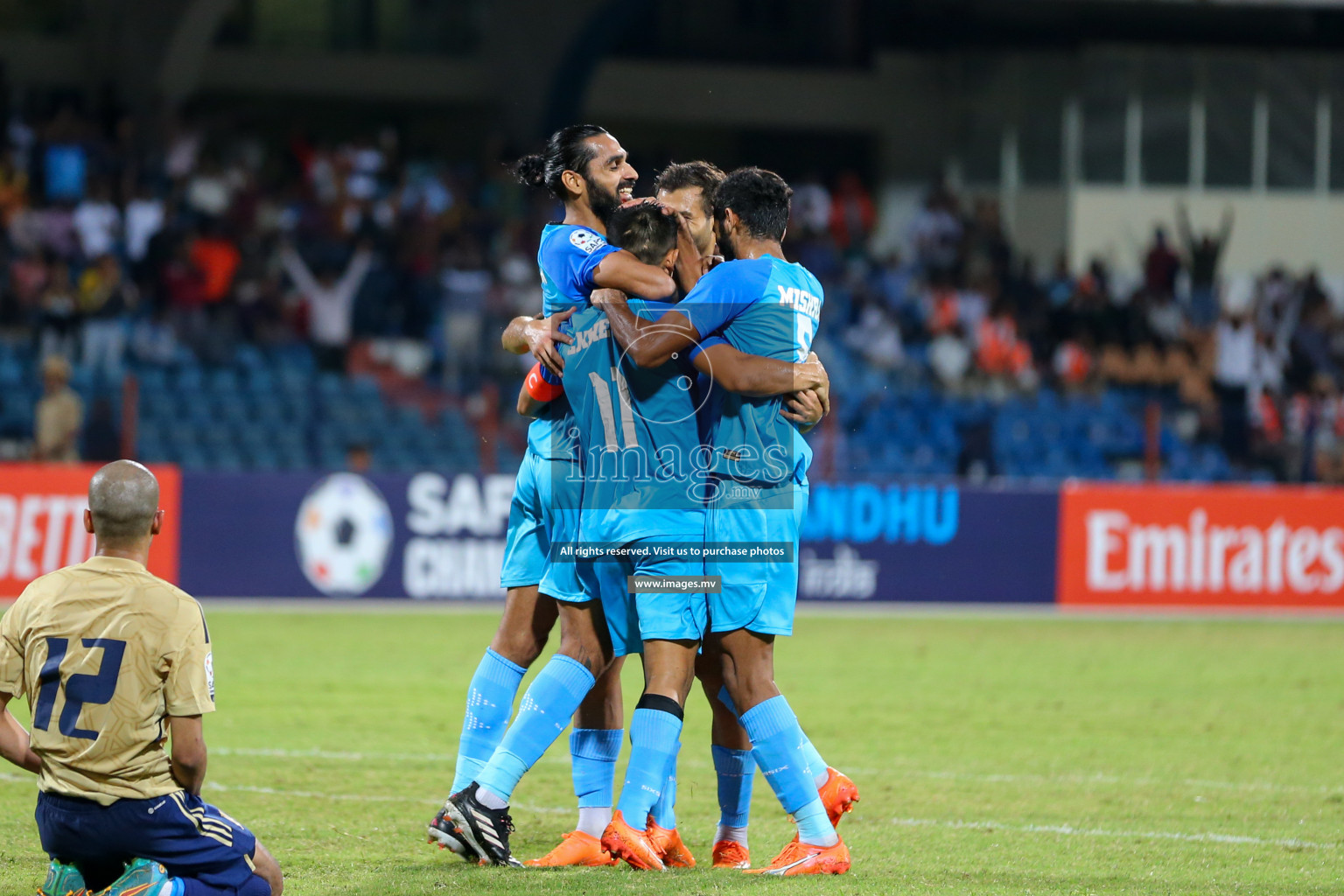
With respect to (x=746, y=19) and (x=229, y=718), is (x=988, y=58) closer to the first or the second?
(x=746, y=19)

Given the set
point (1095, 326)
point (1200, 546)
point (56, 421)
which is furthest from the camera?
point (1095, 326)

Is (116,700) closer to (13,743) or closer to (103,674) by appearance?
(103,674)

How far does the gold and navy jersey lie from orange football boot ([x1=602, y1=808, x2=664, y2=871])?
1.55 metres

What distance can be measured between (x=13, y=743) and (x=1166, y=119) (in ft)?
84.1

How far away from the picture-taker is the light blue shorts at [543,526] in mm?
5824

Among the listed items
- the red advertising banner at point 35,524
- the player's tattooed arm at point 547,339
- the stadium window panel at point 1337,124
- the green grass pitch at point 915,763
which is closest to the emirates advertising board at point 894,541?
the red advertising banner at point 35,524

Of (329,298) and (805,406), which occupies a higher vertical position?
(329,298)

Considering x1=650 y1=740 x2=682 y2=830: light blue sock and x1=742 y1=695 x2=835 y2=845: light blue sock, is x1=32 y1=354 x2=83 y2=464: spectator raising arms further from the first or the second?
x1=742 y1=695 x2=835 y2=845: light blue sock

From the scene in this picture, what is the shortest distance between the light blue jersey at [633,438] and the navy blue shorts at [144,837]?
1.65 metres

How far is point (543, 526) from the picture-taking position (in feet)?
20.0

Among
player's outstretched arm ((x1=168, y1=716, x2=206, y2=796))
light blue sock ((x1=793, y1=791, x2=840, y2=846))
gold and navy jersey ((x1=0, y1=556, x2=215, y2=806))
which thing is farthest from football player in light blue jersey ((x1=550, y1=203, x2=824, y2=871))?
gold and navy jersey ((x1=0, y1=556, x2=215, y2=806))

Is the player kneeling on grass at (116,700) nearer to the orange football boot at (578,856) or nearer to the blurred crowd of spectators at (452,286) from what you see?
the orange football boot at (578,856)

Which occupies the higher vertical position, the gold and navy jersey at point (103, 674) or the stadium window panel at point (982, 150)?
the stadium window panel at point (982, 150)

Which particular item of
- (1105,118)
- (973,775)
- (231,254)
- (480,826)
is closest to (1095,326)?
(1105,118)
